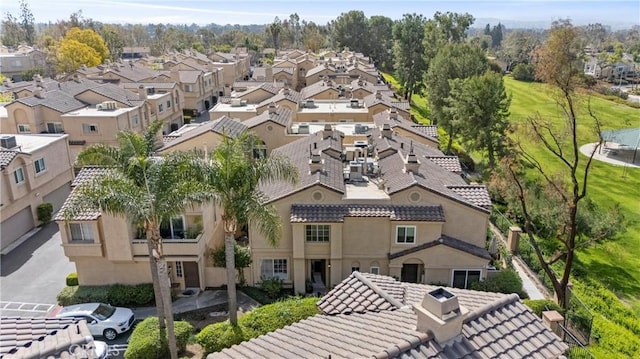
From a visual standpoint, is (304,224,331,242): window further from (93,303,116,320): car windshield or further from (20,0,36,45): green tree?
(20,0,36,45): green tree

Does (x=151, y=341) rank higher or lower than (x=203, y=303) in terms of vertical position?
higher

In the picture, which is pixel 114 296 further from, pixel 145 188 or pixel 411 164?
pixel 411 164

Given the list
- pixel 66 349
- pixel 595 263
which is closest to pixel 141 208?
pixel 66 349

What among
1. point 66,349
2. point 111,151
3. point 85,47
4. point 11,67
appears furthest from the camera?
point 11,67

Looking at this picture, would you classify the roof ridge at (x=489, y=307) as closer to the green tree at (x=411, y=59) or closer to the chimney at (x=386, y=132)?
the chimney at (x=386, y=132)

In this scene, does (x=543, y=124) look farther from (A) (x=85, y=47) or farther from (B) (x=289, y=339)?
(A) (x=85, y=47)

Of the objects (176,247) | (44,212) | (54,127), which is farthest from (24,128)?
(176,247)
